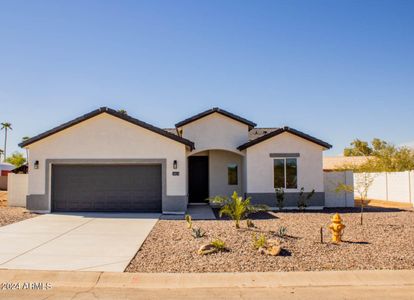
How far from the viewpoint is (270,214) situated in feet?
52.1

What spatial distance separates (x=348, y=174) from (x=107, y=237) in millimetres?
13290

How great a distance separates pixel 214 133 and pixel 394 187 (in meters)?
12.6

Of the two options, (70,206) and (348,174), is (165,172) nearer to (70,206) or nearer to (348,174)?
(70,206)

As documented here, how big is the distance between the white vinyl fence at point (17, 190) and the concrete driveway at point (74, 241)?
4587mm

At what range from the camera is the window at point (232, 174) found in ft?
65.5

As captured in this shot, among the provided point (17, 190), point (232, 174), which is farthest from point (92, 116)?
point (232, 174)

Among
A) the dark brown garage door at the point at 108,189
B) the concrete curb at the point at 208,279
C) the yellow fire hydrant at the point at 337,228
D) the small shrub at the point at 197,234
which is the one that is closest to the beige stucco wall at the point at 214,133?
the dark brown garage door at the point at 108,189

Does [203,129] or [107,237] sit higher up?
[203,129]

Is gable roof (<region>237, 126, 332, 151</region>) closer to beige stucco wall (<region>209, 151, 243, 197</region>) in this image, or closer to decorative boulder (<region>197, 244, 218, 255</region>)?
beige stucco wall (<region>209, 151, 243, 197</region>)

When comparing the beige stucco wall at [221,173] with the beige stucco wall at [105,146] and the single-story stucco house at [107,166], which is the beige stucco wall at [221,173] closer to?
the single-story stucco house at [107,166]

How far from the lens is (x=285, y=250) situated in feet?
28.4

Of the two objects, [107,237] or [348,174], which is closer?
[107,237]

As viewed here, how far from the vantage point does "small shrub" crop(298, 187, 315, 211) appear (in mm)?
17312

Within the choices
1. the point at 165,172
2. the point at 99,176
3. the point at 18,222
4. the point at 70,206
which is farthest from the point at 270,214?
the point at 18,222
